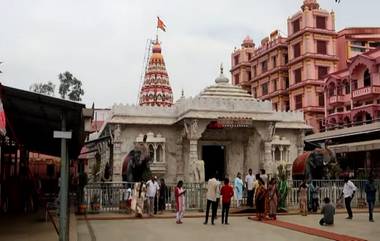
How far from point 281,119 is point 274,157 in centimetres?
200

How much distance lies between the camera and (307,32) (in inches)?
1865

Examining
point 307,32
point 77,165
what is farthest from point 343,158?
point 307,32

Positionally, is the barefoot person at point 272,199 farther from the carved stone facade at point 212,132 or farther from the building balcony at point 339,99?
the building balcony at point 339,99

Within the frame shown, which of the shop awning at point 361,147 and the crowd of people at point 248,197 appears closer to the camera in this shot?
the crowd of people at point 248,197

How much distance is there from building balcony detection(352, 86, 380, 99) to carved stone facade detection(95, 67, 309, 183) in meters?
14.5

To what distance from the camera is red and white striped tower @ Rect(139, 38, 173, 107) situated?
3697cm

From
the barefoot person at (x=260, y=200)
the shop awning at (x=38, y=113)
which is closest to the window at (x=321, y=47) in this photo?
the barefoot person at (x=260, y=200)

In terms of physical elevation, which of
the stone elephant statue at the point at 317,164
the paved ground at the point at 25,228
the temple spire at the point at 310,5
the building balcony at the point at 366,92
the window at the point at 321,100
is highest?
the temple spire at the point at 310,5

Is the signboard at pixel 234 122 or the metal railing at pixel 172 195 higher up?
the signboard at pixel 234 122

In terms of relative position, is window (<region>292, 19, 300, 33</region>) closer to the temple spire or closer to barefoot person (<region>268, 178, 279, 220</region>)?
the temple spire

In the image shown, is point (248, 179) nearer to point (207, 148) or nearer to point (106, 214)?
point (106, 214)

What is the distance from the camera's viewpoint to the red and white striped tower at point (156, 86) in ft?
121

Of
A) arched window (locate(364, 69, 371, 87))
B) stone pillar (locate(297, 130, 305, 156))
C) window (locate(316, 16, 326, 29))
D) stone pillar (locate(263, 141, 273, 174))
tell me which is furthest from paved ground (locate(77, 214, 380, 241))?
window (locate(316, 16, 326, 29))

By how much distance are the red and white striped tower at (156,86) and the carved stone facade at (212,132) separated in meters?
10.4
